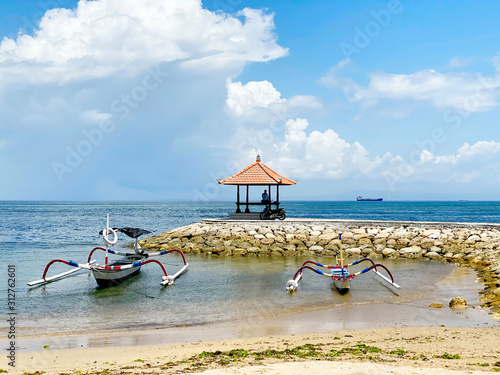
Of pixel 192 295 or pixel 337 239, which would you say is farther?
pixel 337 239

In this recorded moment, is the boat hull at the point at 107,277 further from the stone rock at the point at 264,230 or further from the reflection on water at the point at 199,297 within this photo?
the stone rock at the point at 264,230

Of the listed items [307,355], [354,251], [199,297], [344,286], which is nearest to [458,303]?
[344,286]

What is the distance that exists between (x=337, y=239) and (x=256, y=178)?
279 inches

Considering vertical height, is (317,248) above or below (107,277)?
above

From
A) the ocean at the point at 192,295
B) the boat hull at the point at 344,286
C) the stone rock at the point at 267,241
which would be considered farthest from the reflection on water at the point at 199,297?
the stone rock at the point at 267,241

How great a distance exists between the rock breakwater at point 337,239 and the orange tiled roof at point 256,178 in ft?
8.76

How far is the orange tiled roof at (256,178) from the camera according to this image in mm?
28922

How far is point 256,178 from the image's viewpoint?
29.2 m

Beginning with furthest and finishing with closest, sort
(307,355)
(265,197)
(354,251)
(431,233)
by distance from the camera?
1. (265,197)
2. (431,233)
3. (354,251)
4. (307,355)

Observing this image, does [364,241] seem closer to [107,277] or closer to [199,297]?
[199,297]

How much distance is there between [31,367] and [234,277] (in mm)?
10980

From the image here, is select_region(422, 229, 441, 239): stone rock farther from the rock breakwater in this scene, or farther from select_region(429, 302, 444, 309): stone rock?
select_region(429, 302, 444, 309): stone rock

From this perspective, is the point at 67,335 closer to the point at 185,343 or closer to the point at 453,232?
the point at 185,343

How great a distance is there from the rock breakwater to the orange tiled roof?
8.76 ft
